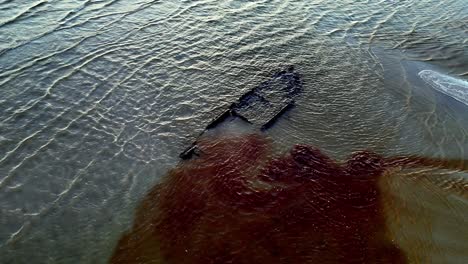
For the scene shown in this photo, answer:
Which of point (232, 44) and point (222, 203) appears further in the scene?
point (232, 44)

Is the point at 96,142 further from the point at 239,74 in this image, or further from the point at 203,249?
the point at 239,74

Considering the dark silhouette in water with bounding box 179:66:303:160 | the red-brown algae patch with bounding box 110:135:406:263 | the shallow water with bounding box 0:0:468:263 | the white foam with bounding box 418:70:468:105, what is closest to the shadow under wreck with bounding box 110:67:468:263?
the red-brown algae patch with bounding box 110:135:406:263

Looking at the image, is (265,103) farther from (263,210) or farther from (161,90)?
(263,210)

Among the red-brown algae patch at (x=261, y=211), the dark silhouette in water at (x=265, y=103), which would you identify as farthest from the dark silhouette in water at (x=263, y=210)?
the dark silhouette in water at (x=265, y=103)

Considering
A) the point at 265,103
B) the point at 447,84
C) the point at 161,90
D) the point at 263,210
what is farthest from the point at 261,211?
the point at 447,84

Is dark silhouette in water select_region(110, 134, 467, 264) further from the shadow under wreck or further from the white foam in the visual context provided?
the white foam

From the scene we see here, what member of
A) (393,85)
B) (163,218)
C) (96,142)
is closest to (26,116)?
(96,142)
